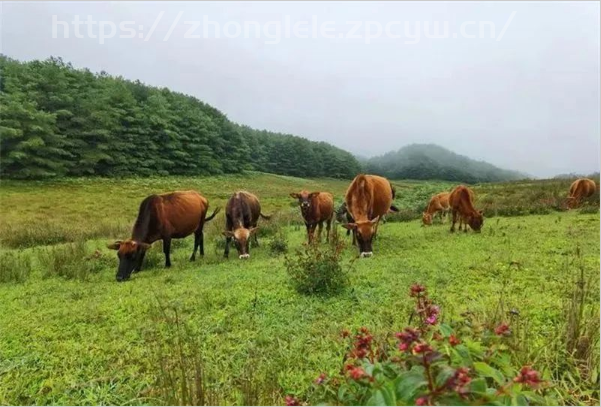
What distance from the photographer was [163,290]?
6.88m

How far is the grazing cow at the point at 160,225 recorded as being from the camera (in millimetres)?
8852

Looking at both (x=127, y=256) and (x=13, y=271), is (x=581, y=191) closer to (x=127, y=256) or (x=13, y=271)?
(x=127, y=256)

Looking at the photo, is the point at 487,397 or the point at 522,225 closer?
the point at 487,397

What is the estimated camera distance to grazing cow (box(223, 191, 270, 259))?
1022cm

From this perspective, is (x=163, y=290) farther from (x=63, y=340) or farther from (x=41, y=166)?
(x=41, y=166)

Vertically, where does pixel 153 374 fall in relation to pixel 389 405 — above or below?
below

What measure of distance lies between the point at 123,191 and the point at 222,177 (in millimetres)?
6478

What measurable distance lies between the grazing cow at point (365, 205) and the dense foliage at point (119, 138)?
66.3 feet

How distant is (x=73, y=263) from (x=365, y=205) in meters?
6.67

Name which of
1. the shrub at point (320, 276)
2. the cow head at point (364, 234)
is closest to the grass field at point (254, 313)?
the shrub at point (320, 276)

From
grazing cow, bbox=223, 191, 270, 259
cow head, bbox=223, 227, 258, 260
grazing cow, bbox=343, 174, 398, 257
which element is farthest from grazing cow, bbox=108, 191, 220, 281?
grazing cow, bbox=343, 174, 398, 257

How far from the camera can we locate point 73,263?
9242 mm

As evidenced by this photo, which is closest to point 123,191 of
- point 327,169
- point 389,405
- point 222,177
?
point 222,177

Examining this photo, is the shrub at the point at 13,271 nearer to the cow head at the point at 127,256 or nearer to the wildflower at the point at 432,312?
the cow head at the point at 127,256
